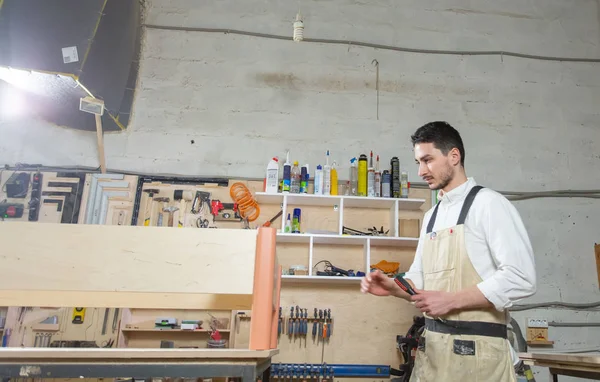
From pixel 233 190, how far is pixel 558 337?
9.77ft

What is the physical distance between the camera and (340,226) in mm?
3484

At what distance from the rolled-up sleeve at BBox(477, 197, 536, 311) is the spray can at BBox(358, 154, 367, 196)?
6.26ft

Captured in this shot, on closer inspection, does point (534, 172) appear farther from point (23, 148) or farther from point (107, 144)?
point (23, 148)

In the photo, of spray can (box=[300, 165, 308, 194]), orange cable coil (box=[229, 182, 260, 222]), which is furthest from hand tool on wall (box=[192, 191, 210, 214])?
spray can (box=[300, 165, 308, 194])

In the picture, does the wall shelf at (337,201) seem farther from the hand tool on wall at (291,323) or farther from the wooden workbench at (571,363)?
the wooden workbench at (571,363)

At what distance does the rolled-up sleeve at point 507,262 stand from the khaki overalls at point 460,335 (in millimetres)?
95

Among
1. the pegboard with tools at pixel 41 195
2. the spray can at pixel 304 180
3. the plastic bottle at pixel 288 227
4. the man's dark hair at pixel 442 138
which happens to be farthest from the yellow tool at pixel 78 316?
the man's dark hair at pixel 442 138

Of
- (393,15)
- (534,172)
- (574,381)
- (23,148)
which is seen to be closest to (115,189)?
(23,148)

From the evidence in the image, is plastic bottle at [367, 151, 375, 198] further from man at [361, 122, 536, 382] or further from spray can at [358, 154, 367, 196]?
man at [361, 122, 536, 382]

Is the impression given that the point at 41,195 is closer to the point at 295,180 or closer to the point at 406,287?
the point at 295,180

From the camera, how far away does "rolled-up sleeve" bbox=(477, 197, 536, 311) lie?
159 cm

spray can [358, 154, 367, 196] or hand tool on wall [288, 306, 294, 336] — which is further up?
spray can [358, 154, 367, 196]

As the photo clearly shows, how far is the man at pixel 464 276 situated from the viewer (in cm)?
161

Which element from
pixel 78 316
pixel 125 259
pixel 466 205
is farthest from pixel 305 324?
pixel 125 259
